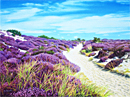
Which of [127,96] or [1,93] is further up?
[1,93]

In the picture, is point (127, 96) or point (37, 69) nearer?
point (37, 69)

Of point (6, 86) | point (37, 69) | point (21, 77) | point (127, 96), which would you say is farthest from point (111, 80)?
point (6, 86)

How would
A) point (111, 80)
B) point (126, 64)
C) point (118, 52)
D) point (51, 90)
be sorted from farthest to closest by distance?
1. point (118, 52)
2. point (126, 64)
3. point (111, 80)
4. point (51, 90)

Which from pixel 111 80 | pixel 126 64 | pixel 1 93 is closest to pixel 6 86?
pixel 1 93

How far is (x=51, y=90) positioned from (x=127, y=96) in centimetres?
365

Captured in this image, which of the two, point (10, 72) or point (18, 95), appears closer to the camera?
point (18, 95)

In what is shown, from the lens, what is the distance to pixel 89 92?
13.3ft

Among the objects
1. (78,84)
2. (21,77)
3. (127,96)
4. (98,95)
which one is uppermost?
(21,77)

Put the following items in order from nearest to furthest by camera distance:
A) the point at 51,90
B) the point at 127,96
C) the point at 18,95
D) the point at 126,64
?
1. the point at 18,95
2. the point at 51,90
3. the point at 127,96
4. the point at 126,64

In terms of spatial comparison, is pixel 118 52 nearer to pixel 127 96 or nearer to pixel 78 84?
pixel 127 96

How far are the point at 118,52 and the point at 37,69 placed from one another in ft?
33.5

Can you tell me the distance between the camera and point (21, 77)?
12.4 ft

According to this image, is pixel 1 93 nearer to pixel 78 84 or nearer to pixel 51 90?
pixel 51 90

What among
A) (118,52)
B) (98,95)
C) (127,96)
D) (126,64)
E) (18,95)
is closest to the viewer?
(18,95)
